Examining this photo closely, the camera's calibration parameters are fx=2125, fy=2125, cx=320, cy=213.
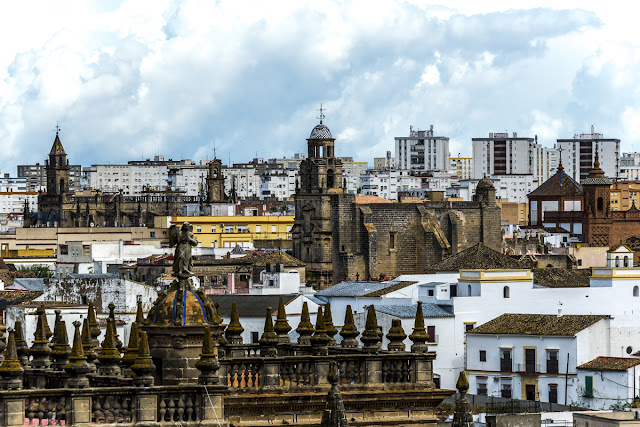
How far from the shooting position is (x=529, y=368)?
78.4m

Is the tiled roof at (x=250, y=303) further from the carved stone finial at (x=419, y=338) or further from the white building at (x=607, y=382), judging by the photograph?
the carved stone finial at (x=419, y=338)

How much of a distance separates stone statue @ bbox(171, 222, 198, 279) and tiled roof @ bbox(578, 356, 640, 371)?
5163 centimetres

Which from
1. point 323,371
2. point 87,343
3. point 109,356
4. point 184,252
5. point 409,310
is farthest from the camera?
point 409,310

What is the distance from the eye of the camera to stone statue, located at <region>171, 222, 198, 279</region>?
24.0 metres

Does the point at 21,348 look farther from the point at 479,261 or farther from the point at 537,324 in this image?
the point at 479,261

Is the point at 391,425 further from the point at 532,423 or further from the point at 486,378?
the point at 486,378

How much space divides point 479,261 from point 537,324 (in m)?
15.3

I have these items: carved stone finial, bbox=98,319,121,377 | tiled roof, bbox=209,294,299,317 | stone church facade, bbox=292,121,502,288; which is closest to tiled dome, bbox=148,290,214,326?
carved stone finial, bbox=98,319,121,377

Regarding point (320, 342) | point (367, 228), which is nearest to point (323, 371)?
point (320, 342)

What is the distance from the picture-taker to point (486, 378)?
79.4 m

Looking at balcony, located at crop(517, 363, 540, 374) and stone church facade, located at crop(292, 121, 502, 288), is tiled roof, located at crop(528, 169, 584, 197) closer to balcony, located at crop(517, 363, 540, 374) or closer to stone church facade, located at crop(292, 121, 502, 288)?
stone church facade, located at crop(292, 121, 502, 288)

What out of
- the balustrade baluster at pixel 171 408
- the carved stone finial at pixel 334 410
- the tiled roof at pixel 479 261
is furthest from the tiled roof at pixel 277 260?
→ the balustrade baluster at pixel 171 408

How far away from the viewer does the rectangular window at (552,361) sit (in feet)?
254

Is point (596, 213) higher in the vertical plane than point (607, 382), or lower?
higher
